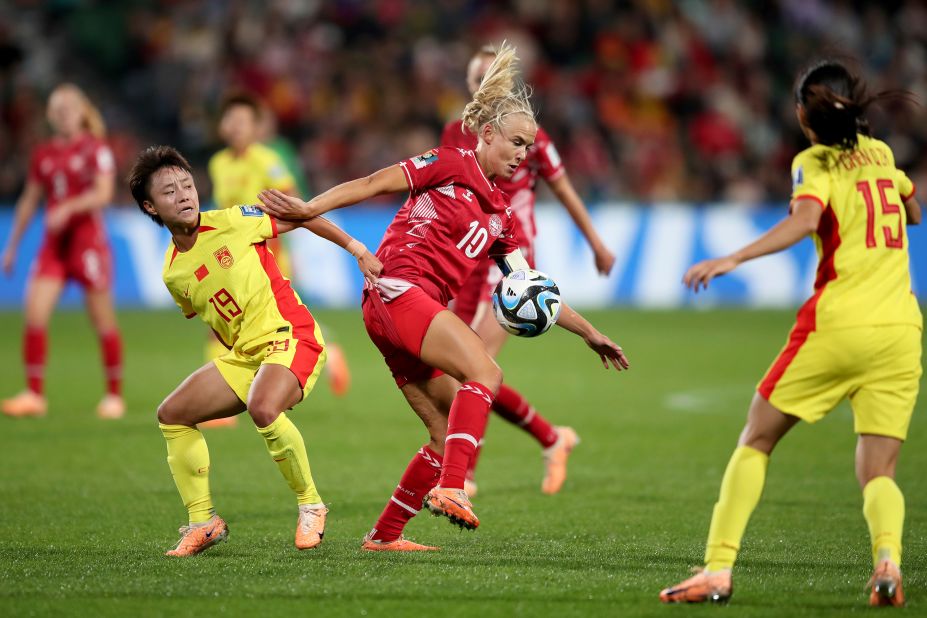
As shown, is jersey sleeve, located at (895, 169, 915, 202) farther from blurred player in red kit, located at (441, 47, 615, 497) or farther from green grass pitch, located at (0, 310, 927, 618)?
blurred player in red kit, located at (441, 47, 615, 497)

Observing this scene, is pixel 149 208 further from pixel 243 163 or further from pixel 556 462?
pixel 243 163

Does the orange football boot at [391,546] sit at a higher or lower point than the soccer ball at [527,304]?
lower

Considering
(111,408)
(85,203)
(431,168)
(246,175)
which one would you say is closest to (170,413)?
(431,168)

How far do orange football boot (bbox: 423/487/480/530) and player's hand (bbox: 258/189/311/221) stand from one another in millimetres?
1299

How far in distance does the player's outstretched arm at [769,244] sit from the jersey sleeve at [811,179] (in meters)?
0.03

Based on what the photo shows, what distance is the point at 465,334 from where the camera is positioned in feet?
17.2

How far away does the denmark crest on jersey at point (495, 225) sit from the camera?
5.54 m

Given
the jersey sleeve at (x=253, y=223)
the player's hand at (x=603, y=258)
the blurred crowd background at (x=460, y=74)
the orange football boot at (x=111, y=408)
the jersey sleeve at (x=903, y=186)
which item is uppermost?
the blurred crowd background at (x=460, y=74)

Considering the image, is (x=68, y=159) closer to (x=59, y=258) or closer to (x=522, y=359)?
(x=59, y=258)

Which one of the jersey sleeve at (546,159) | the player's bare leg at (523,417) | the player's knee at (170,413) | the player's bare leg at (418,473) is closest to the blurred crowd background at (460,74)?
the jersey sleeve at (546,159)

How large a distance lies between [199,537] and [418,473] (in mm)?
986

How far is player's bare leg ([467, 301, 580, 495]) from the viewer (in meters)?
7.36

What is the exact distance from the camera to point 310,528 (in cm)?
551

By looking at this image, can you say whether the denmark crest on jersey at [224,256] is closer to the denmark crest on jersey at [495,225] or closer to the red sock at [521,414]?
the denmark crest on jersey at [495,225]
